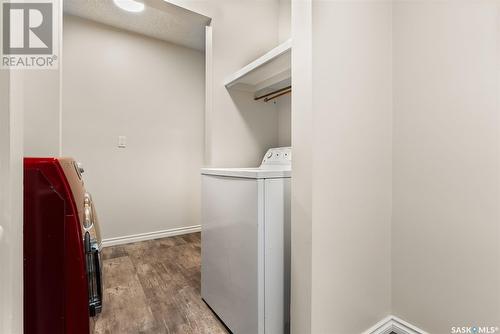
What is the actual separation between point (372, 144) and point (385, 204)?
13.7 inches

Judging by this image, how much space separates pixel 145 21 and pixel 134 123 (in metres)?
1.08

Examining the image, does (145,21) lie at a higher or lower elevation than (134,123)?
higher

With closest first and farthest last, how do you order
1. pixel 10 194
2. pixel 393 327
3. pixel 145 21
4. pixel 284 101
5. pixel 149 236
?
1. pixel 10 194
2. pixel 393 327
3. pixel 284 101
4. pixel 145 21
5. pixel 149 236

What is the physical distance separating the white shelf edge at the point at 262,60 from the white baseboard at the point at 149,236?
80.0 inches

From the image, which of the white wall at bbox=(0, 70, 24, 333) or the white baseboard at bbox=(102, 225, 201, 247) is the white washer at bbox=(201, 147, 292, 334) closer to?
the white wall at bbox=(0, 70, 24, 333)

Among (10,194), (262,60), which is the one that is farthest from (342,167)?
(10,194)

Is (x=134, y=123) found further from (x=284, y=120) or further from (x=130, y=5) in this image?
(x=284, y=120)

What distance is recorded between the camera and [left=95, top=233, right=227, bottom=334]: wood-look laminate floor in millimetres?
1325

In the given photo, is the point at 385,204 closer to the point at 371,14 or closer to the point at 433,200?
the point at 433,200

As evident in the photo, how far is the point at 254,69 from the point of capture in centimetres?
142

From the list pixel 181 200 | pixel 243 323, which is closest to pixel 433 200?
pixel 243 323

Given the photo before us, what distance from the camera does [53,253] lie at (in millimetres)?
742

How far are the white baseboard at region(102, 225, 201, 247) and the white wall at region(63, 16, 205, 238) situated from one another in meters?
0.05

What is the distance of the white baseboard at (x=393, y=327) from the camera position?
3.94ft
